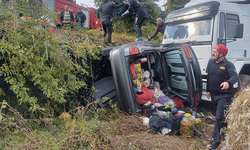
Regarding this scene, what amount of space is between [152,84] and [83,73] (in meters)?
1.80

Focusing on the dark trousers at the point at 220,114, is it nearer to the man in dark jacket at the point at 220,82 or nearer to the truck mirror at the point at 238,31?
the man in dark jacket at the point at 220,82

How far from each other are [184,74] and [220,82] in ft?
4.17

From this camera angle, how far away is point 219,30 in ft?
15.4

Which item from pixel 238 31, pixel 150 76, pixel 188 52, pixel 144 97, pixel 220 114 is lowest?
pixel 220 114

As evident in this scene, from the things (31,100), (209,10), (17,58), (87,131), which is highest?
(209,10)

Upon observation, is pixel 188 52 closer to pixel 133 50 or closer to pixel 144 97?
pixel 133 50

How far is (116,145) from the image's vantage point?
262 cm

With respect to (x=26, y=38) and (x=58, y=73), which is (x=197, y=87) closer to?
(x=58, y=73)

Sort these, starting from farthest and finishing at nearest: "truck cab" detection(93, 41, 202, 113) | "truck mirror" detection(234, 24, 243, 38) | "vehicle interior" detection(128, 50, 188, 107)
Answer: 1. "truck mirror" detection(234, 24, 243, 38)
2. "vehicle interior" detection(128, 50, 188, 107)
3. "truck cab" detection(93, 41, 202, 113)

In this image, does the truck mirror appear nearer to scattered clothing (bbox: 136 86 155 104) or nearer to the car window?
the car window

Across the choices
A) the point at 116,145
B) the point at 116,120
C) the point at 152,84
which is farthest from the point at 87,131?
the point at 152,84

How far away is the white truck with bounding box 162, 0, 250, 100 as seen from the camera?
4.70m

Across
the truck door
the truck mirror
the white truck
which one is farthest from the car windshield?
the truck door

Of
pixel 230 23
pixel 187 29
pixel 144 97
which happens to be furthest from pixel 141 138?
pixel 230 23
